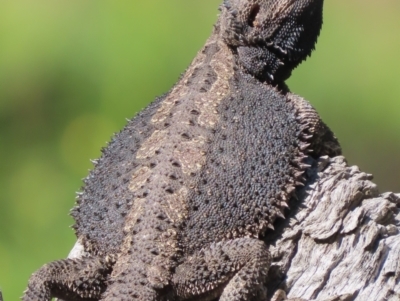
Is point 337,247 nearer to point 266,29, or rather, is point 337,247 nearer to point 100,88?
point 266,29

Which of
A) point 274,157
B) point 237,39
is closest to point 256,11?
point 237,39

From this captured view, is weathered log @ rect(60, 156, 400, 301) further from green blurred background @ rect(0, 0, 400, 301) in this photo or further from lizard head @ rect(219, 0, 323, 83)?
green blurred background @ rect(0, 0, 400, 301)

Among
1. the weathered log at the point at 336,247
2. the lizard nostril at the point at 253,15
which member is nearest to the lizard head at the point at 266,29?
the lizard nostril at the point at 253,15

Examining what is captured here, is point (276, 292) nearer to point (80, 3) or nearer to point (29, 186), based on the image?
point (29, 186)

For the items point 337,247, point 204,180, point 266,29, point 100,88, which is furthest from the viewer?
point 100,88

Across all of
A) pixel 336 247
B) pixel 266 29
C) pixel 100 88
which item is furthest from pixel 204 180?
pixel 100 88

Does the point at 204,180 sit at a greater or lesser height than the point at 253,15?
lesser

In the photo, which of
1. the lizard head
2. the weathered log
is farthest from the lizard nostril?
the weathered log

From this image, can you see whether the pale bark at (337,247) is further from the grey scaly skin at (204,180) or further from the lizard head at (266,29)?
the lizard head at (266,29)
